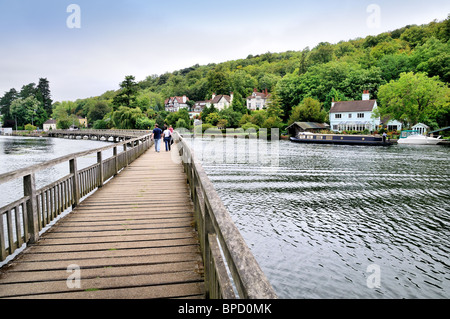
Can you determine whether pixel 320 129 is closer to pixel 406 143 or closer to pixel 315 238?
pixel 406 143

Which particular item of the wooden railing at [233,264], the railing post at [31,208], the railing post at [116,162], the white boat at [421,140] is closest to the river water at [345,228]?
the railing post at [116,162]

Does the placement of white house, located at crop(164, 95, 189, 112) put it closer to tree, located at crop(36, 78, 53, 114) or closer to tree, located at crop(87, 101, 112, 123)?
tree, located at crop(87, 101, 112, 123)

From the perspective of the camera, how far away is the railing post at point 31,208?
484 centimetres

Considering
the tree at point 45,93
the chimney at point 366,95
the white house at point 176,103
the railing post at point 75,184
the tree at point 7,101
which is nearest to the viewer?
the railing post at point 75,184

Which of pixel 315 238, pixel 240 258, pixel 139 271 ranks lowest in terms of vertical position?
pixel 315 238

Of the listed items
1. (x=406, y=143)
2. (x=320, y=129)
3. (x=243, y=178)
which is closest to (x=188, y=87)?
(x=320, y=129)

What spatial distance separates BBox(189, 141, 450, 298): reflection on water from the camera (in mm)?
8820

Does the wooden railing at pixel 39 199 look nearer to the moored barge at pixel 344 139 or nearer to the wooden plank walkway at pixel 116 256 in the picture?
the wooden plank walkway at pixel 116 256

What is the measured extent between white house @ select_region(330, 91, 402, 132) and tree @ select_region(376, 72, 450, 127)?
23.4ft

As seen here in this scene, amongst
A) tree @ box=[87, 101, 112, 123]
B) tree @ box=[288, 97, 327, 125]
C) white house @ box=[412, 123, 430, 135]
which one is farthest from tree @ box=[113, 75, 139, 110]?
white house @ box=[412, 123, 430, 135]

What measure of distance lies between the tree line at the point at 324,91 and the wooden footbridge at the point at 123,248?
58.8m

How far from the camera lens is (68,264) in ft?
14.1

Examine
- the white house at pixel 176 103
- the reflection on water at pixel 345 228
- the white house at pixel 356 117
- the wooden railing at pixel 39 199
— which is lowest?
the reflection on water at pixel 345 228
